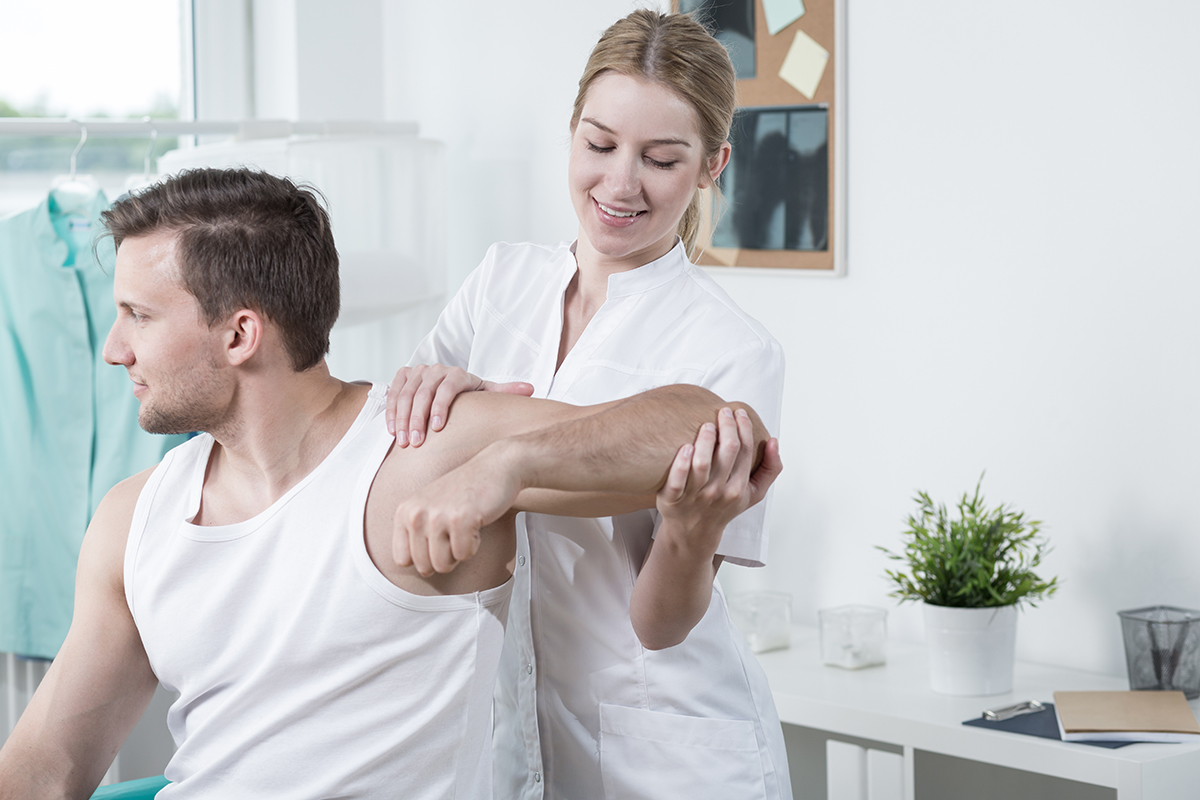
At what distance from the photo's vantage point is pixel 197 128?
2135 mm

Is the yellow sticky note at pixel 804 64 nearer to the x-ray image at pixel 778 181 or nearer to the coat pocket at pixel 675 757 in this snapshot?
the x-ray image at pixel 778 181

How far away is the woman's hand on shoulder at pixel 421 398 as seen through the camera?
116cm

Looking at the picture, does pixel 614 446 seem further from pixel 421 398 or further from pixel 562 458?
pixel 421 398

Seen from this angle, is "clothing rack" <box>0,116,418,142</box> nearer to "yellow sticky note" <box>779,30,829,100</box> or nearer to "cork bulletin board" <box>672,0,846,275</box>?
"cork bulletin board" <box>672,0,846,275</box>

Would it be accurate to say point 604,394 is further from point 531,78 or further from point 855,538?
point 531,78

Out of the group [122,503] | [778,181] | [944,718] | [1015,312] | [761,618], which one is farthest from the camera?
[778,181]

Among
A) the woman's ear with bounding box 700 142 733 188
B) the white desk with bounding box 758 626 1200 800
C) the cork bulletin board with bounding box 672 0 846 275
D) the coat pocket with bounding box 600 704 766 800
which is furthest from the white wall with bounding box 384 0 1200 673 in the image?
the coat pocket with bounding box 600 704 766 800

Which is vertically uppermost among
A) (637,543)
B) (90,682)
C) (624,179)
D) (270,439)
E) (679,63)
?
(679,63)

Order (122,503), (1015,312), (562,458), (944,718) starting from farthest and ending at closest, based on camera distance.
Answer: (1015,312), (944,718), (122,503), (562,458)

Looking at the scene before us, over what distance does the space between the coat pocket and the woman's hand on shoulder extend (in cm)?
38

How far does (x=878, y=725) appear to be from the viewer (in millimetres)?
1792

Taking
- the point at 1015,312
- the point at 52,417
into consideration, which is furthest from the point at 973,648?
the point at 52,417

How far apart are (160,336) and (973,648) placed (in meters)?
1.27

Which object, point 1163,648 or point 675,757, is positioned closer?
point 675,757
